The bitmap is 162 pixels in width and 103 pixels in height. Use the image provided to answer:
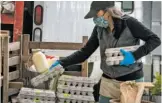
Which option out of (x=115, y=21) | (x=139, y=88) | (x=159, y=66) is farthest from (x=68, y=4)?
(x=139, y=88)

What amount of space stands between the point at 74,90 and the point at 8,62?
775 mm

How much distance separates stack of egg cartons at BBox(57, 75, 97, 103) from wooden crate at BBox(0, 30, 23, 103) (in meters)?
0.58

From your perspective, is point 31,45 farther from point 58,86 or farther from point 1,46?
point 58,86

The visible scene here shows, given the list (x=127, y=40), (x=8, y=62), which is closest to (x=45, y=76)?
(x=8, y=62)

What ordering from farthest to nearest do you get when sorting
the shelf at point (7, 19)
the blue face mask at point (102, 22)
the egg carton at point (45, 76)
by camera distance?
the shelf at point (7, 19)
the egg carton at point (45, 76)
the blue face mask at point (102, 22)

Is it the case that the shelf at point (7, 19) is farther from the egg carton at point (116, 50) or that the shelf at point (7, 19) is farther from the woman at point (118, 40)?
the egg carton at point (116, 50)

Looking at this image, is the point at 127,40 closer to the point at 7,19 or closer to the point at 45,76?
the point at 45,76

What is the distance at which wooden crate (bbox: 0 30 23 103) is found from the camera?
9.08 feet

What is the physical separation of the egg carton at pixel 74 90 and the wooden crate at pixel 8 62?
1.90 ft

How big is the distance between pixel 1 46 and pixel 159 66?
1.94 metres

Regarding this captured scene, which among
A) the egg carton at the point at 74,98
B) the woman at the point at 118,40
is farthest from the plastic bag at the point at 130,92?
the egg carton at the point at 74,98

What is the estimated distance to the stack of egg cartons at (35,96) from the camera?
2514mm

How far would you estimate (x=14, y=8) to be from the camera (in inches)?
152

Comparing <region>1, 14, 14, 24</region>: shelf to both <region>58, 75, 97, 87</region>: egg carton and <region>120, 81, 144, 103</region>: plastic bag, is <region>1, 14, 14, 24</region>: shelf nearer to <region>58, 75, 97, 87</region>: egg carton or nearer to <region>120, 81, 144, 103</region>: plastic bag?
<region>58, 75, 97, 87</region>: egg carton
